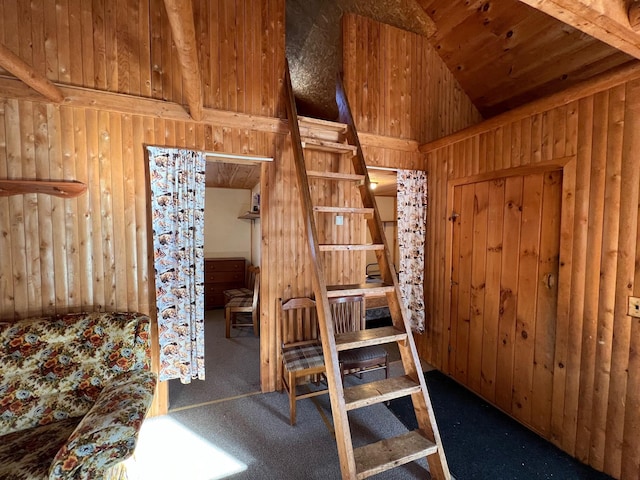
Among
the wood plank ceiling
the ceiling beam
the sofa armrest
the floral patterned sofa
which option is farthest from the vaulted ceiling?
the sofa armrest

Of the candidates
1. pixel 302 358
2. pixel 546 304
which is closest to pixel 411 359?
pixel 302 358

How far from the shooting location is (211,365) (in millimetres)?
3186

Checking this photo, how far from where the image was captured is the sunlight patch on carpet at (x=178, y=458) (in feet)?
5.88

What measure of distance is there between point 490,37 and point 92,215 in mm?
3915

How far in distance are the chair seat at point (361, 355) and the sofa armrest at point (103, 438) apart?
141cm

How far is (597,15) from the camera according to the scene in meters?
1.16

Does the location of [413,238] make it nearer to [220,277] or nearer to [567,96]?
[567,96]

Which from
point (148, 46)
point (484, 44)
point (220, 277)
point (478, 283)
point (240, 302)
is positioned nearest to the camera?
point (148, 46)

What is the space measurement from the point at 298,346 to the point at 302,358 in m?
0.24

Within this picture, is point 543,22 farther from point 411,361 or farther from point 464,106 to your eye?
point 411,361

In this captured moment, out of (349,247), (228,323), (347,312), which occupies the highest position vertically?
(349,247)

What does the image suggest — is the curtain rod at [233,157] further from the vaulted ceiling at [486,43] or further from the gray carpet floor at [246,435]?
the gray carpet floor at [246,435]

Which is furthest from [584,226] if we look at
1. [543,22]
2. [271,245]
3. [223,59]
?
[223,59]

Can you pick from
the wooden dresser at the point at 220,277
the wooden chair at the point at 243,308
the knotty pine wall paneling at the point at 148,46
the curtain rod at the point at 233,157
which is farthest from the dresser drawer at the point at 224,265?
the knotty pine wall paneling at the point at 148,46
